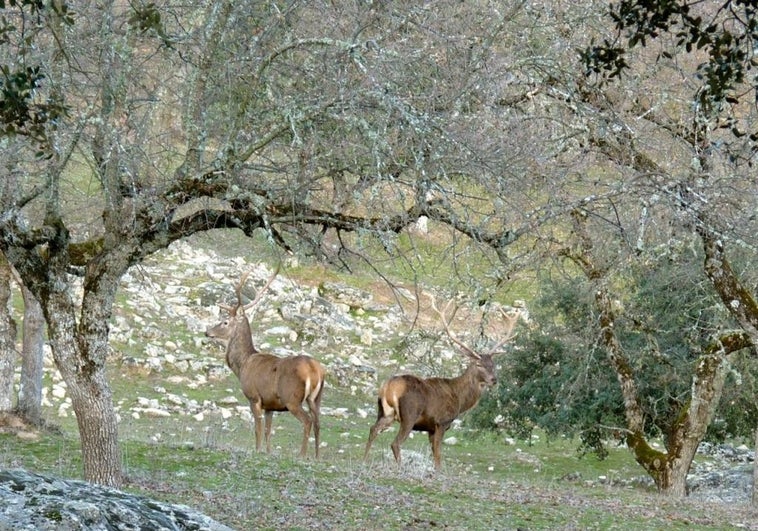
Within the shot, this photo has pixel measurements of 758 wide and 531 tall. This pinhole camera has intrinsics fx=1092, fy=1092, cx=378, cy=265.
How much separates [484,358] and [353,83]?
9184 mm

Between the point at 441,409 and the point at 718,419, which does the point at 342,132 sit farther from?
the point at 718,419

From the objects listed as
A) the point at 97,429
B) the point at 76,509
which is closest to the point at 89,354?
the point at 97,429

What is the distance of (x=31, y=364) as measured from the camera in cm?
1443

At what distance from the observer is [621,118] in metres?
12.8

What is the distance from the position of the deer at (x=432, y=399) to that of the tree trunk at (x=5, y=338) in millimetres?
5023

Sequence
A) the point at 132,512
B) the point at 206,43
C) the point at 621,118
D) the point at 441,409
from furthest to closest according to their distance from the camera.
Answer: the point at 441,409
the point at 621,118
the point at 206,43
the point at 132,512

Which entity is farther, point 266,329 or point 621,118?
point 266,329

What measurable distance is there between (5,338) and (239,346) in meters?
4.37

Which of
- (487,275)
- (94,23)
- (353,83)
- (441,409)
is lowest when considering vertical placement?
(441,409)

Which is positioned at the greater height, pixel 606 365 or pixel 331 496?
pixel 606 365

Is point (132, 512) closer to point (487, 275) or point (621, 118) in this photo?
point (487, 275)

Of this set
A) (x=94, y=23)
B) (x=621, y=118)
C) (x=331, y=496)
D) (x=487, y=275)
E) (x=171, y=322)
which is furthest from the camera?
(x=171, y=322)

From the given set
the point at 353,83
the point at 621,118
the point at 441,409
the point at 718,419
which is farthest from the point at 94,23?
the point at 718,419

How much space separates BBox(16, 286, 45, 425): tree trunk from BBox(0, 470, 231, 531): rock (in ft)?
30.7
